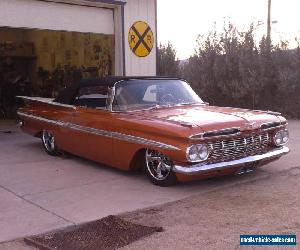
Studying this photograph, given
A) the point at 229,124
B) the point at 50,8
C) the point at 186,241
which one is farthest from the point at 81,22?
the point at 186,241

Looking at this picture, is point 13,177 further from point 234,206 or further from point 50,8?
point 50,8


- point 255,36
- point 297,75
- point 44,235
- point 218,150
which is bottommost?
point 44,235

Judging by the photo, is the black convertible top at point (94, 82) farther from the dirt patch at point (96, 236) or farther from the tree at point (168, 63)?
the tree at point (168, 63)

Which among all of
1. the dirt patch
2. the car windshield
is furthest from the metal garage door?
the dirt patch

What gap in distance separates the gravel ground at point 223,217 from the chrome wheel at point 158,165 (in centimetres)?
57

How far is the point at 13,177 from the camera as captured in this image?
7.01 metres

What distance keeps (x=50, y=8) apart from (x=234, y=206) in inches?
284

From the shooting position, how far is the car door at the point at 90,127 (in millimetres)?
7094

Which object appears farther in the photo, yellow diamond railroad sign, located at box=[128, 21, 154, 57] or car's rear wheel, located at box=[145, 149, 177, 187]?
yellow diamond railroad sign, located at box=[128, 21, 154, 57]

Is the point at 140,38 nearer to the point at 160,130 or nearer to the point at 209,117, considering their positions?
the point at 209,117

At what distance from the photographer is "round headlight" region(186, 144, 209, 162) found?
588 centimetres

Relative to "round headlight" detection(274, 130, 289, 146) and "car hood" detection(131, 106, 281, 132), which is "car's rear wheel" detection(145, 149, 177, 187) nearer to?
"car hood" detection(131, 106, 281, 132)

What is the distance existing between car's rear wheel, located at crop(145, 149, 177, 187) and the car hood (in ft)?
1.56

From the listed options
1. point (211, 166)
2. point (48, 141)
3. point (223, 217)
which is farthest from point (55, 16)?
point (223, 217)
